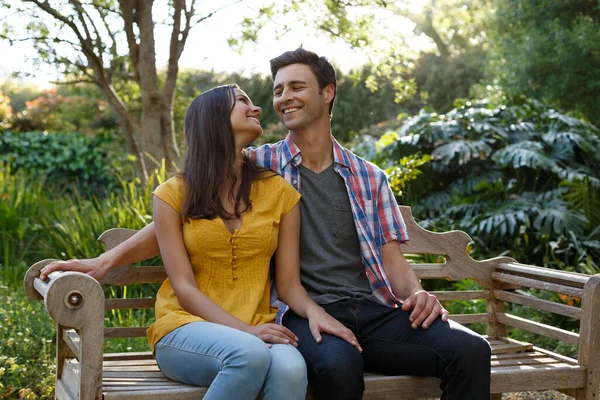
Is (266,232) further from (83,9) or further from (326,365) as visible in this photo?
(83,9)

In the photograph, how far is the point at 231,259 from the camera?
2.62m

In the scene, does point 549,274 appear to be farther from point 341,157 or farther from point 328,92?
point 328,92

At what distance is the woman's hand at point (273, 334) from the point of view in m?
2.43

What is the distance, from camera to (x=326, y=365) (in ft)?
7.80

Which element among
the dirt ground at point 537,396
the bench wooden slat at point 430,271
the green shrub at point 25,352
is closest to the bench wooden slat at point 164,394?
the green shrub at point 25,352

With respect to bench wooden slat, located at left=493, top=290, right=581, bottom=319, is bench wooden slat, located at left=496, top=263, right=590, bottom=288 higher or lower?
higher

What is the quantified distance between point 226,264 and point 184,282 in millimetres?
171

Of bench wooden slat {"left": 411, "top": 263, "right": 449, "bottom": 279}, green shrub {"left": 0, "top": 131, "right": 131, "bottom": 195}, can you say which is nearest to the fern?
bench wooden slat {"left": 411, "top": 263, "right": 449, "bottom": 279}

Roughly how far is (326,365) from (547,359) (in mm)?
1125

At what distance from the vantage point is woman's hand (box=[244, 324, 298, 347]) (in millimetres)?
2430

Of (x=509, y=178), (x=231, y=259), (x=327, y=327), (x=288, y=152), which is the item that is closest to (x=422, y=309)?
(x=327, y=327)

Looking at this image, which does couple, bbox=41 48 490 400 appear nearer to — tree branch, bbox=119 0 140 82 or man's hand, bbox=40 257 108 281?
man's hand, bbox=40 257 108 281

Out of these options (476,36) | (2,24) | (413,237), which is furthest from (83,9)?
(476,36)

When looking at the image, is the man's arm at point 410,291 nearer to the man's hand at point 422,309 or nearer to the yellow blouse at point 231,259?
the man's hand at point 422,309
